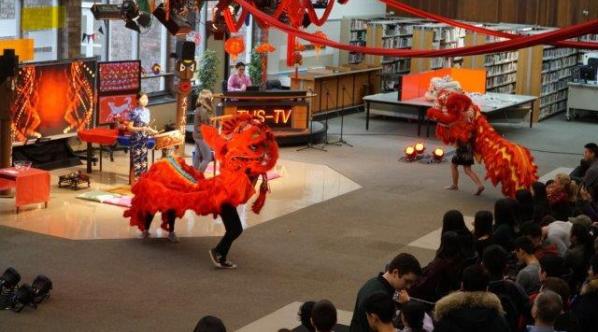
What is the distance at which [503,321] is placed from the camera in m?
6.35

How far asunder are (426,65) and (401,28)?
2.01m

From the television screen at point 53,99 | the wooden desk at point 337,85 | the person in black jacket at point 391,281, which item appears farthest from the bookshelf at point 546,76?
the person in black jacket at point 391,281

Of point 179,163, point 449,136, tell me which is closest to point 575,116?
point 449,136

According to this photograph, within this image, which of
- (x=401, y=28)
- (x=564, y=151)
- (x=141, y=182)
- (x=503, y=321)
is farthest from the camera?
(x=401, y=28)

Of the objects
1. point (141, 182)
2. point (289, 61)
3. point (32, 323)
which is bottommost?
point (32, 323)

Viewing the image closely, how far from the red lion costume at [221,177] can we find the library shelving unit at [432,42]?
12.5 meters

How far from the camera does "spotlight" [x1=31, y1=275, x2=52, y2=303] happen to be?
1000cm

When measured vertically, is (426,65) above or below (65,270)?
above

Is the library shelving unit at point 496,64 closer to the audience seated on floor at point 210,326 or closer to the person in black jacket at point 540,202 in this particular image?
the person in black jacket at point 540,202

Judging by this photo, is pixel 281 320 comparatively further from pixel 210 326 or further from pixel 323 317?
pixel 210 326

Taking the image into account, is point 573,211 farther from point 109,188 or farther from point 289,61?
point 109,188

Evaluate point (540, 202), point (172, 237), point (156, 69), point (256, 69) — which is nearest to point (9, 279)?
point (172, 237)

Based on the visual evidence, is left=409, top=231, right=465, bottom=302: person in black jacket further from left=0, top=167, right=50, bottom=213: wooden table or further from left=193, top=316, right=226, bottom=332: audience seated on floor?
left=0, top=167, right=50, bottom=213: wooden table

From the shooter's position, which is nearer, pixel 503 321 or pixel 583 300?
pixel 503 321
